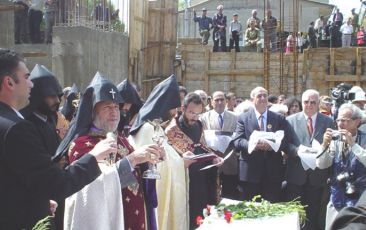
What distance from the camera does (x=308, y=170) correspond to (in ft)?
25.8

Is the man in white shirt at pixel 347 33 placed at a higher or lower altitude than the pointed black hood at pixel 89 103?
higher

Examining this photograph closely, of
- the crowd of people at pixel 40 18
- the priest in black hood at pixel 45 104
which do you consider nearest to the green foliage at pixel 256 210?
the priest in black hood at pixel 45 104

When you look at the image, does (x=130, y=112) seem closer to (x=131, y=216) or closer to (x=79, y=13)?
(x=131, y=216)

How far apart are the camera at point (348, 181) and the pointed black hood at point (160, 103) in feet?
5.99

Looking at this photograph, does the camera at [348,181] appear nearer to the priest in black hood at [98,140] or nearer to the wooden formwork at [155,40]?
the priest in black hood at [98,140]

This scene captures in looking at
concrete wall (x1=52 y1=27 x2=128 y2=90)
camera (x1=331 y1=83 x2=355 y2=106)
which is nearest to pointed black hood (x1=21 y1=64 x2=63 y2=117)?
camera (x1=331 y1=83 x2=355 y2=106)

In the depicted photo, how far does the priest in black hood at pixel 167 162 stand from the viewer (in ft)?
18.8

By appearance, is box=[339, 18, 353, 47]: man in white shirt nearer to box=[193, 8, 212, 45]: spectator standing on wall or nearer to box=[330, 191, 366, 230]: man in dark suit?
box=[193, 8, 212, 45]: spectator standing on wall

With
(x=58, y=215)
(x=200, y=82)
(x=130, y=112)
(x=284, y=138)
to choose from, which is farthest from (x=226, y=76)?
(x=58, y=215)

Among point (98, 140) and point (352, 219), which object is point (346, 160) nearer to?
point (98, 140)

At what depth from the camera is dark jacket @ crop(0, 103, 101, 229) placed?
3273 mm

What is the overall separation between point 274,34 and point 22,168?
20951 millimetres

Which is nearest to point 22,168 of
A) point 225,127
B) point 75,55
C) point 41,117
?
point 41,117

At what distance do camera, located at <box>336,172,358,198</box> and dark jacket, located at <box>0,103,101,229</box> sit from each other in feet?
11.2
